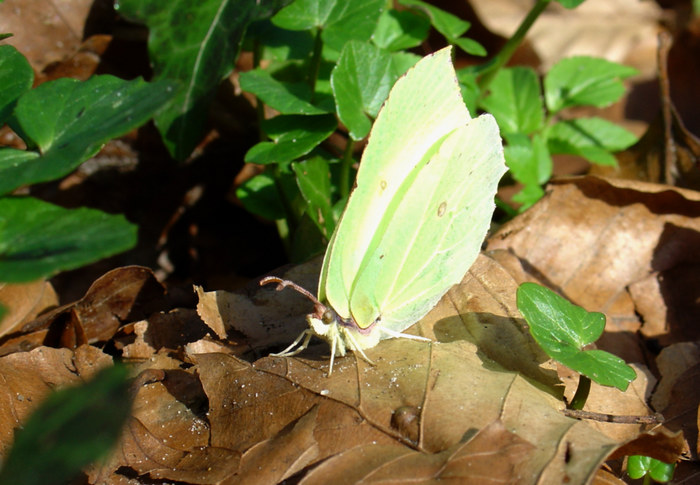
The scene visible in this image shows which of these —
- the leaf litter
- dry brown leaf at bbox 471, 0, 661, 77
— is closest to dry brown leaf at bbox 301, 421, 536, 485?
the leaf litter

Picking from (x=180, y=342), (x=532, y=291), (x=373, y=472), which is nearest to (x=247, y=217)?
(x=180, y=342)

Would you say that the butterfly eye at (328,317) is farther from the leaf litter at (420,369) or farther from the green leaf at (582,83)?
the green leaf at (582,83)

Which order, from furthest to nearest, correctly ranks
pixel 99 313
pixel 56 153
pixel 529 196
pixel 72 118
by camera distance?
pixel 529 196 → pixel 99 313 → pixel 72 118 → pixel 56 153

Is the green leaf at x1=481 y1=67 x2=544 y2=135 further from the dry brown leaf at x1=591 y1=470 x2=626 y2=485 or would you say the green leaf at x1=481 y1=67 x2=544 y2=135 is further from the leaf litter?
the dry brown leaf at x1=591 y1=470 x2=626 y2=485

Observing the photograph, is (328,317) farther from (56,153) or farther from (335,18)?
(335,18)

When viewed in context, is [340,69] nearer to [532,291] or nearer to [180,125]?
[180,125]

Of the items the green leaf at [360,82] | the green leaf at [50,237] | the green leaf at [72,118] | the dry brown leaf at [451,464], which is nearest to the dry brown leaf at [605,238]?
the green leaf at [360,82]

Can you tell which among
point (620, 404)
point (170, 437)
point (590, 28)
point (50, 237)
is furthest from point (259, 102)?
point (590, 28)
